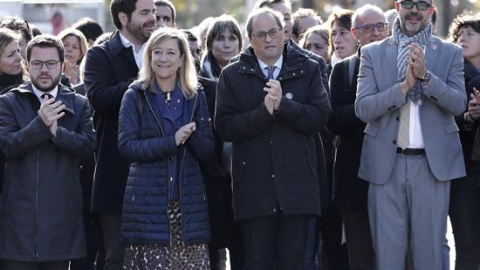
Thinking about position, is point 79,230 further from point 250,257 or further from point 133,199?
point 250,257

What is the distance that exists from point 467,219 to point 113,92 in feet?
9.49

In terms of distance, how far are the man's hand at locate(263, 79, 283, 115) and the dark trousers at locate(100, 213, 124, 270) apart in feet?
5.25

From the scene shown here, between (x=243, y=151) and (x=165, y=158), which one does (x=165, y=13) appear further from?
(x=165, y=158)

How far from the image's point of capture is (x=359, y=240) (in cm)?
1051

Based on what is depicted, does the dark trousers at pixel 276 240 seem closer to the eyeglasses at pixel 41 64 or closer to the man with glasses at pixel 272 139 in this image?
the man with glasses at pixel 272 139

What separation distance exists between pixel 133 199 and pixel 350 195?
188cm

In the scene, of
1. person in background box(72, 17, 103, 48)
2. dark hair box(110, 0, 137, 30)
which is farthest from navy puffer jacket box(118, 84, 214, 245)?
person in background box(72, 17, 103, 48)

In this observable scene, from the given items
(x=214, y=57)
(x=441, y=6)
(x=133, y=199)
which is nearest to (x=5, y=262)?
(x=133, y=199)

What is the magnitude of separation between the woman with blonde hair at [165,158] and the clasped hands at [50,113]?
462 millimetres

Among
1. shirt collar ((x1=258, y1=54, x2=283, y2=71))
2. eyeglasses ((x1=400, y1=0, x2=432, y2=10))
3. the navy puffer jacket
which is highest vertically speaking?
eyeglasses ((x1=400, y1=0, x2=432, y2=10))

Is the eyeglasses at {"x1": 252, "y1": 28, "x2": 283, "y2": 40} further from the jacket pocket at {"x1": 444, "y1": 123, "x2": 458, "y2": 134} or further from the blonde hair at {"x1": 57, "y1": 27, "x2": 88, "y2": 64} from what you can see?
the blonde hair at {"x1": 57, "y1": 27, "x2": 88, "y2": 64}

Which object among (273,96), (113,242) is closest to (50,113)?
(113,242)

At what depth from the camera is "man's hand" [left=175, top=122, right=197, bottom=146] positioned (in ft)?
31.0

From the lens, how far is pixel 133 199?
950 centimetres
